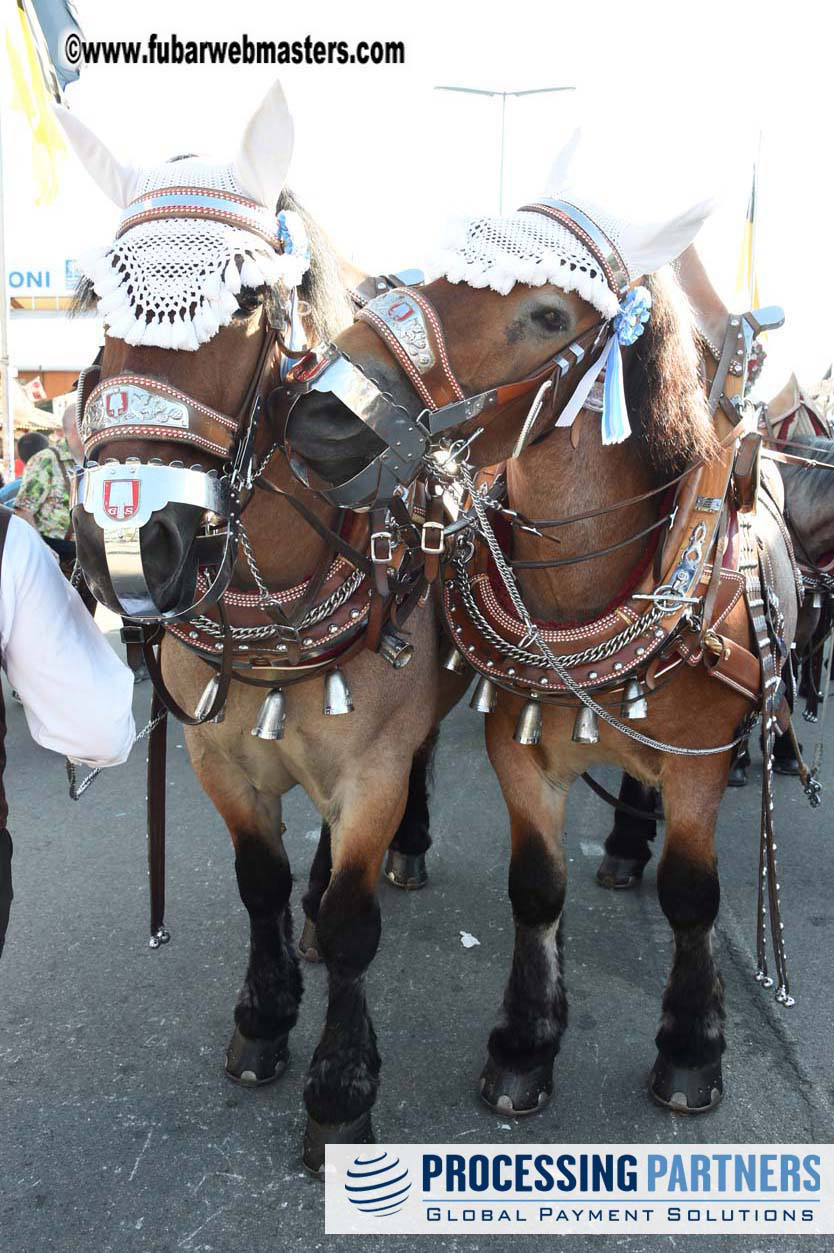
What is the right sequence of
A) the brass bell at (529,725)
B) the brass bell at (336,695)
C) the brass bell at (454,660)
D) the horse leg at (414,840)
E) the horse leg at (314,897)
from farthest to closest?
1. the horse leg at (414,840)
2. the horse leg at (314,897)
3. the brass bell at (454,660)
4. the brass bell at (529,725)
5. the brass bell at (336,695)

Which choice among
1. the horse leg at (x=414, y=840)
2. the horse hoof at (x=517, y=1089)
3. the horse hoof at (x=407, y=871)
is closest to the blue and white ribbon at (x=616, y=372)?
the horse hoof at (x=517, y=1089)

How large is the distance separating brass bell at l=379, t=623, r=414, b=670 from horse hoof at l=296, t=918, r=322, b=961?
129 cm

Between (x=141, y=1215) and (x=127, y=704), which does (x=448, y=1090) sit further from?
(x=127, y=704)

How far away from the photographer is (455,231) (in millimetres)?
1682

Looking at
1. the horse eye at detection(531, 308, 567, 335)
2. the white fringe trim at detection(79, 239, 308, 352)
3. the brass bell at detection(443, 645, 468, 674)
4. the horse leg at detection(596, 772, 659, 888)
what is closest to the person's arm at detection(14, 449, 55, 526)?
the horse leg at detection(596, 772, 659, 888)

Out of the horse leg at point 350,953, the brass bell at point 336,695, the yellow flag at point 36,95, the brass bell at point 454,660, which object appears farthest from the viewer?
the yellow flag at point 36,95

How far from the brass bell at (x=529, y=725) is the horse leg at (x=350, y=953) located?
0.30 metres

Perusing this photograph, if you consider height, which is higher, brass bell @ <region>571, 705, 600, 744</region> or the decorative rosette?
the decorative rosette

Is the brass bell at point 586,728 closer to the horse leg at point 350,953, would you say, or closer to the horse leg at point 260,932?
the horse leg at point 350,953

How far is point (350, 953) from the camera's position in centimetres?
214

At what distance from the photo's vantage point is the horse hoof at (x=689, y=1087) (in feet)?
7.52

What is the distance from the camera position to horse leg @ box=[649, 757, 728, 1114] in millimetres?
2217

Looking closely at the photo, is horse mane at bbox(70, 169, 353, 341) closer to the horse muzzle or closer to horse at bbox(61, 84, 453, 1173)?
horse at bbox(61, 84, 453, 1173)

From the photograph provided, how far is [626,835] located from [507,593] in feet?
5.58
